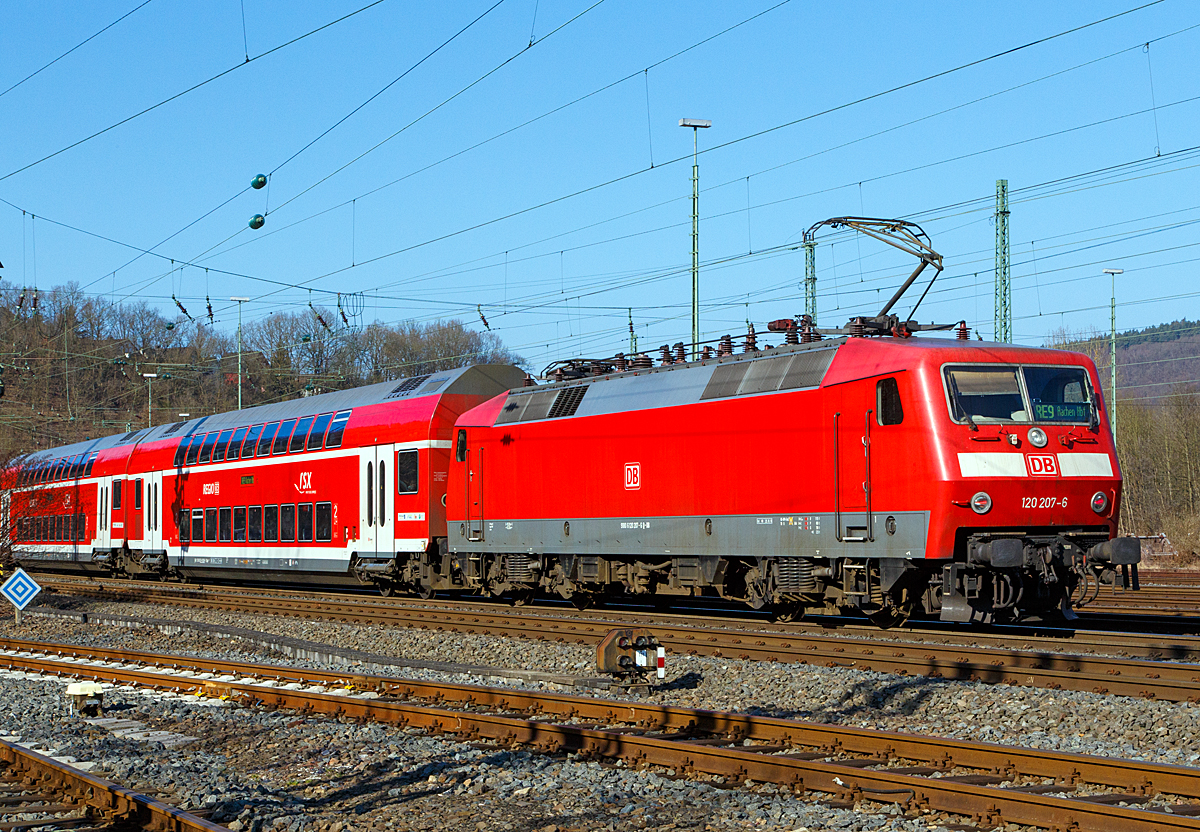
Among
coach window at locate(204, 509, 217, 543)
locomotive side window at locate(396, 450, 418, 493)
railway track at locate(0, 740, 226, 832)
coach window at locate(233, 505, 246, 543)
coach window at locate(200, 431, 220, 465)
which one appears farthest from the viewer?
coach window at locate(200, 431, 220, 465)

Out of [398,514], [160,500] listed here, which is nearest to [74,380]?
[160,500]

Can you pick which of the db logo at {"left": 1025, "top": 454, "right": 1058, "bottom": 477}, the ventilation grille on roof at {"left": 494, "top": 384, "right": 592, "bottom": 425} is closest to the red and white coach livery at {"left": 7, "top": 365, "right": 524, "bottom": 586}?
the ventilation grille on roof at {"left": 494, "top": 384, "right": 592, "bottom": 425}

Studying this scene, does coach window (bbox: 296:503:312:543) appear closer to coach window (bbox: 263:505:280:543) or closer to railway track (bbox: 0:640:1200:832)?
coach window (bbox: 263:505:280:543)

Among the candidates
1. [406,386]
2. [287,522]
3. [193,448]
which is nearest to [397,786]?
[406,386]

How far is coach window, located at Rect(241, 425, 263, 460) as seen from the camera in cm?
3128

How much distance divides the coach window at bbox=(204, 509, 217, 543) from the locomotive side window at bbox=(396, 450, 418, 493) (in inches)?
372

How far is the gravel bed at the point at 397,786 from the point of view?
7.89 metres

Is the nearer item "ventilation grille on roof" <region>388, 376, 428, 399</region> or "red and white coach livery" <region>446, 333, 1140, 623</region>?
"red and white coach livery" <region>446, 333, 1140, 623</region>

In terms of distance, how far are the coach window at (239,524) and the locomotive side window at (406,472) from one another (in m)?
7.55

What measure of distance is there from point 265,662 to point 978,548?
981cm

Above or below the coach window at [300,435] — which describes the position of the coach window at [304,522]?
below

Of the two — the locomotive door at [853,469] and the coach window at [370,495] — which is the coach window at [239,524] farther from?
the locomotive door at [853,469]

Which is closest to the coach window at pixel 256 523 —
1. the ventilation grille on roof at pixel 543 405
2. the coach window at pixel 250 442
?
the coach window at pixel 250 442

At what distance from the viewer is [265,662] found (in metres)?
16.8
